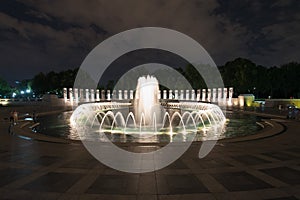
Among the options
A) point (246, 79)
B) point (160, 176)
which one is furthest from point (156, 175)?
point (246, 79)

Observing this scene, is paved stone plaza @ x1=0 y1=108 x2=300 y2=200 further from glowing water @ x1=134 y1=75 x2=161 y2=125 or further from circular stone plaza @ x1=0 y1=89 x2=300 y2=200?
glowing water @ x1=134 y1=75 x2=161 y2=125

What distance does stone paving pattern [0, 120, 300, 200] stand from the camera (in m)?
6.15

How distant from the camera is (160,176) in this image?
7449mm

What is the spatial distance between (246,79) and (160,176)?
249 feet

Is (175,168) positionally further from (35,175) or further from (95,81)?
(95,81)

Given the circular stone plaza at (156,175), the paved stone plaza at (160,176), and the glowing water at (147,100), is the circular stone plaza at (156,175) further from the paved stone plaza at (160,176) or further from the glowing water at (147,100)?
the glowing water at (147,100)

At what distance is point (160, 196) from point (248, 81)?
7743cm

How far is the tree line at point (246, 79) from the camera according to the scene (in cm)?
6700

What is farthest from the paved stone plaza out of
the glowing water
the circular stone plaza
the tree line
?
the tree line

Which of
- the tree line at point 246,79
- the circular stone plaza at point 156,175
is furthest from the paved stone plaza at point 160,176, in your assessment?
the tree line at point 246,79

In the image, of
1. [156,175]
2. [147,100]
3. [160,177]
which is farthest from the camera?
[147,100]

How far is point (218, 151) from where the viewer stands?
10648mm

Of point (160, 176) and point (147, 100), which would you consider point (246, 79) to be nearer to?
point (147, 100)

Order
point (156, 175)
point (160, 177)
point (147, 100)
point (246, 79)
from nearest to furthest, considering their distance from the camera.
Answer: point (160, 177)
point (156, 175)
point (147, 100)
point (246, 79)
